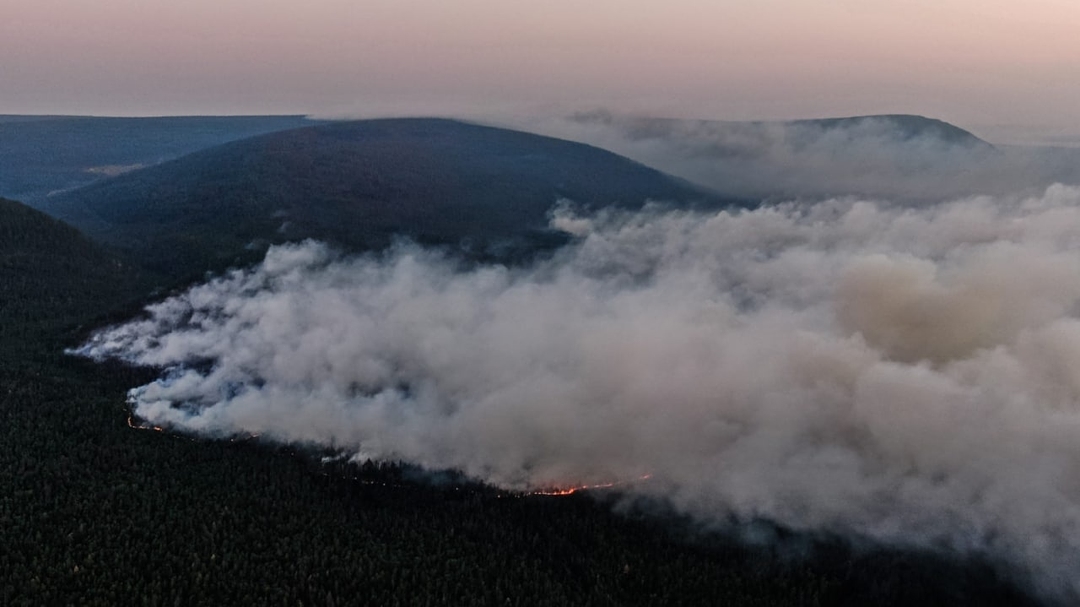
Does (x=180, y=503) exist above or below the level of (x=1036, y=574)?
above

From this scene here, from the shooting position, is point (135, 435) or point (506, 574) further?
point (135, 435)

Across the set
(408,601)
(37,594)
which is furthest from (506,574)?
(37,594)

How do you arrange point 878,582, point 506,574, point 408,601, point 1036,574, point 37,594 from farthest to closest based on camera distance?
1. point 1036,574
2. point 878,582
3. point 506,574
4. point 408,601
5. point 37,594

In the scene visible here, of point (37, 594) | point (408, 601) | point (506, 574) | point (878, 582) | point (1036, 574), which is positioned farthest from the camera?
point (1036, 574)

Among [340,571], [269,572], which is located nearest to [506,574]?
[340,571]

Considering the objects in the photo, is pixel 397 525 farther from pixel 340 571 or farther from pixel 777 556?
pixel 777 556

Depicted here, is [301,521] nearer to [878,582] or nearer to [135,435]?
[135,435]

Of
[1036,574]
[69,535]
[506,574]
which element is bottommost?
[1036,574]
